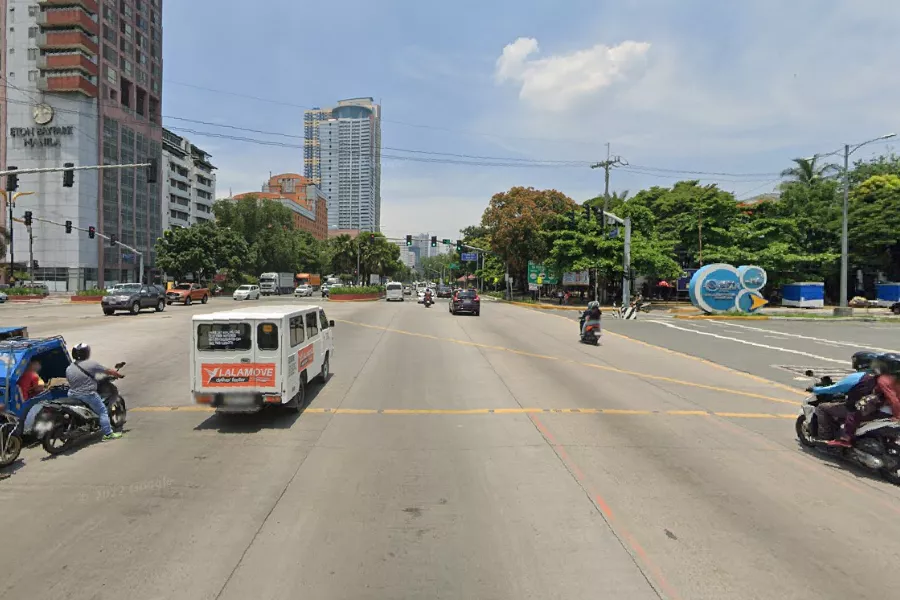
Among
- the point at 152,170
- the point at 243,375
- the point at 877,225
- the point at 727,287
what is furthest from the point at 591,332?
the point at 877,225

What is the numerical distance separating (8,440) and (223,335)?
2.83 meters

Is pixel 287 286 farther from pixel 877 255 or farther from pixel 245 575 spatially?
pixel 245 575

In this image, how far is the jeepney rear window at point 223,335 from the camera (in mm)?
8352

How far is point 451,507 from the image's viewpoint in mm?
5355

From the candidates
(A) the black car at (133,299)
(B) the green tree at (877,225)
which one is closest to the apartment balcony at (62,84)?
(A) the black car at (133,299)

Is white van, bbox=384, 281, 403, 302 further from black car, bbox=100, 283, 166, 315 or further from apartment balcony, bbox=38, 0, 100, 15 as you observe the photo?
apartment balcony, bbox=38, 0, 100, 15

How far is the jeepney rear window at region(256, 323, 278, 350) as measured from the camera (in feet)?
27.3

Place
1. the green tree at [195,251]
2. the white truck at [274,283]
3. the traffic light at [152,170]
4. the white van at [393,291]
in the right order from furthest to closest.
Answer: the white truck at [274,283]
the green tree at [195,251]
the white van at [393,291]
the traffic light at [152,170]

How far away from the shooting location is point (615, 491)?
5816 mm

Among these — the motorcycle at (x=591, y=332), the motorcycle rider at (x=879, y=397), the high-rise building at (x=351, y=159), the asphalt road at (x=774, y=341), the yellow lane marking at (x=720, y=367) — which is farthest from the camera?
the high-rise building at (x=351, y=159)

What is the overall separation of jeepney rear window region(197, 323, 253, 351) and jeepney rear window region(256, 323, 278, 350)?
0.52 ft

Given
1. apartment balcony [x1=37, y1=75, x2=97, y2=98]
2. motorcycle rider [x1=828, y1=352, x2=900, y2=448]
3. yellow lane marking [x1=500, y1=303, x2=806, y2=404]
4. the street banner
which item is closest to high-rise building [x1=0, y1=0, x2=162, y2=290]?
apartment balcony [x1=37, y1=75, x2=97, y2=98]

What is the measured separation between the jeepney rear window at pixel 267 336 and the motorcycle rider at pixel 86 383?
2.08 m

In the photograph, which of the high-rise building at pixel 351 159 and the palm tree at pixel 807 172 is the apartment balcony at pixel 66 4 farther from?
the palm tree at pixel 807 172
